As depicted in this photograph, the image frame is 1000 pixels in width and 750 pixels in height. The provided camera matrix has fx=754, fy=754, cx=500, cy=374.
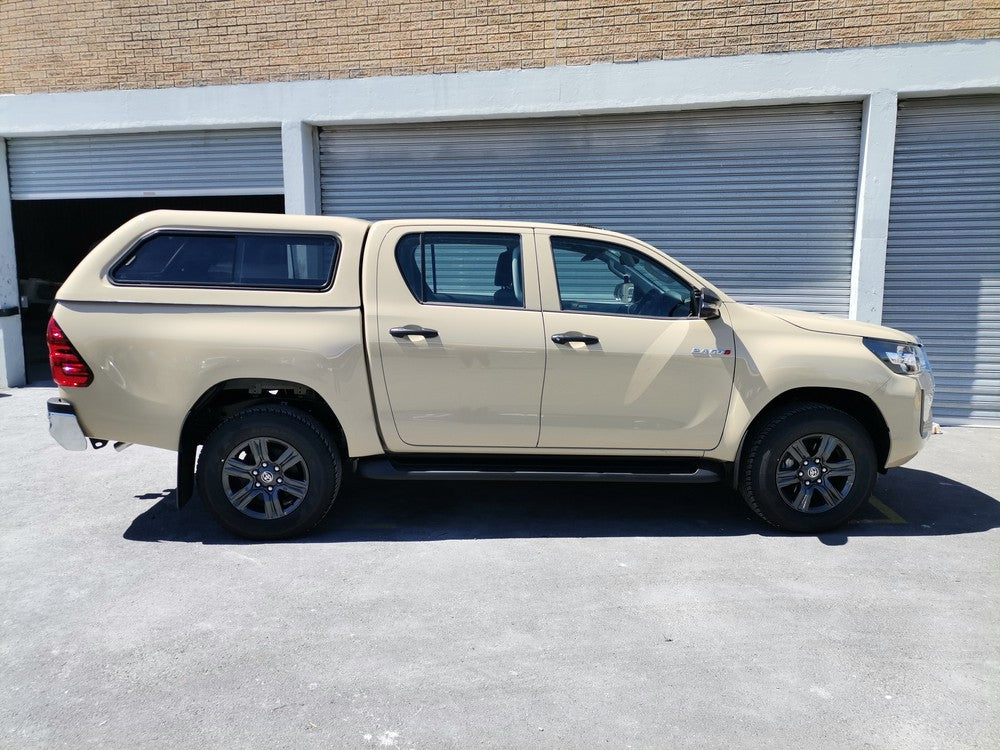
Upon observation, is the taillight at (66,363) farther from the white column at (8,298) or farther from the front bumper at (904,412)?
the white column at (8,298)

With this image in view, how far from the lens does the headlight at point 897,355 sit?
478cm

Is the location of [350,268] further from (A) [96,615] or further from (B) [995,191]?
(B) [995,191]

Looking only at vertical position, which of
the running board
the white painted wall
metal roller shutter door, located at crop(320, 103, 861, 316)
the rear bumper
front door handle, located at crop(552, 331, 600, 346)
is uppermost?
the white painted wall

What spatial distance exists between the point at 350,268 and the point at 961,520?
447 cm

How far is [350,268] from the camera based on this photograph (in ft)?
15.3

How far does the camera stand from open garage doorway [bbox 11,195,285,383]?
45.9ft

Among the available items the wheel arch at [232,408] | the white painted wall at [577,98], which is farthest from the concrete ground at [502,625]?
the white painted wall at [577,98]

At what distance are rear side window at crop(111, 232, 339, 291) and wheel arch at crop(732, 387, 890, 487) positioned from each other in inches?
112

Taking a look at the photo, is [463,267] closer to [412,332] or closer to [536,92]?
[412,332]

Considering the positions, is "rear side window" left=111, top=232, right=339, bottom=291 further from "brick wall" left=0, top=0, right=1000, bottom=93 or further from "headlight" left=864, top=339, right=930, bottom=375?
"brick wall" left=0, top=0, right=1000, bottom=93

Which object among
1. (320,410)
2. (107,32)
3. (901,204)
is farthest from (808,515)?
(107,32)

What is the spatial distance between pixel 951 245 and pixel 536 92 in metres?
4.76

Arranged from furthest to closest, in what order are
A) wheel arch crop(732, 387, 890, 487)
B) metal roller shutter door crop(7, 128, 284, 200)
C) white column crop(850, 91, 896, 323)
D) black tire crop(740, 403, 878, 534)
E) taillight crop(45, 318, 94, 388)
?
metal roller shutter door crop(7, 128, 284, 200) < white column crop(850, 91, 896, 323) < wheel arch crop(732, 387, 890, 487) < black tire crop(740, 403, 878, 534) < taillight crop(45, 318, 94, 388)

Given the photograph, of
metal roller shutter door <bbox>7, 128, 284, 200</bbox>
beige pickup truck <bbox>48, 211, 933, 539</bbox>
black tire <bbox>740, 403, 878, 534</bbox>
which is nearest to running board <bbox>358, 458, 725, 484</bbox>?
beige pickup truck <bbox>48, 211, 933, 539</bbox>
